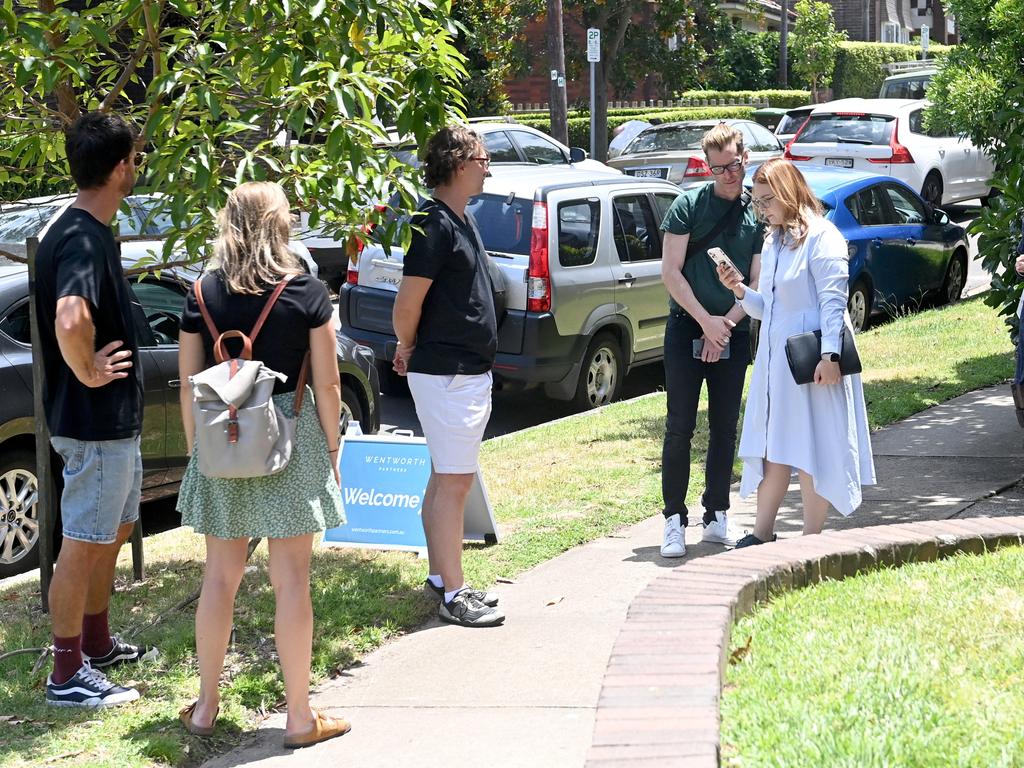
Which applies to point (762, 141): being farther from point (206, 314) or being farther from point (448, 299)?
point (206, 314)

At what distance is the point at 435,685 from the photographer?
5012 mm

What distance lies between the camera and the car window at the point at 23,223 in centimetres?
859

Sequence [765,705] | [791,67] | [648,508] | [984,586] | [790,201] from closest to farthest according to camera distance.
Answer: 1. [765,705]
2. [984,586]
3. [790,201]
4. [648,508]
5. [791,67]

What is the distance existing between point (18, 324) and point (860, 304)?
897 centimetres

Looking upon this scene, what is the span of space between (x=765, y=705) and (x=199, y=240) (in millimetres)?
3001

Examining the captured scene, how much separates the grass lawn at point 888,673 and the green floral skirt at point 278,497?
1.39 m

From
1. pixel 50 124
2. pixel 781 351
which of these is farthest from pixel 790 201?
pixel 50 124

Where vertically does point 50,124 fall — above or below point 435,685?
above

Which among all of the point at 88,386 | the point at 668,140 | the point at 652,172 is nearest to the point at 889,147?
the point at 668,140

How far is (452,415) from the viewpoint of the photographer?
224 inches

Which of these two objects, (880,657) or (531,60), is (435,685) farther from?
(531,60)

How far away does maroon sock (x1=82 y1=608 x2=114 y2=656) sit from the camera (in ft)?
17.0

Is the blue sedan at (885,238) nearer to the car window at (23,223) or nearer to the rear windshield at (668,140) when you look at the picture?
the car window at (23,223)

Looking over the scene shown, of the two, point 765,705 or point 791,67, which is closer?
point 765,705
